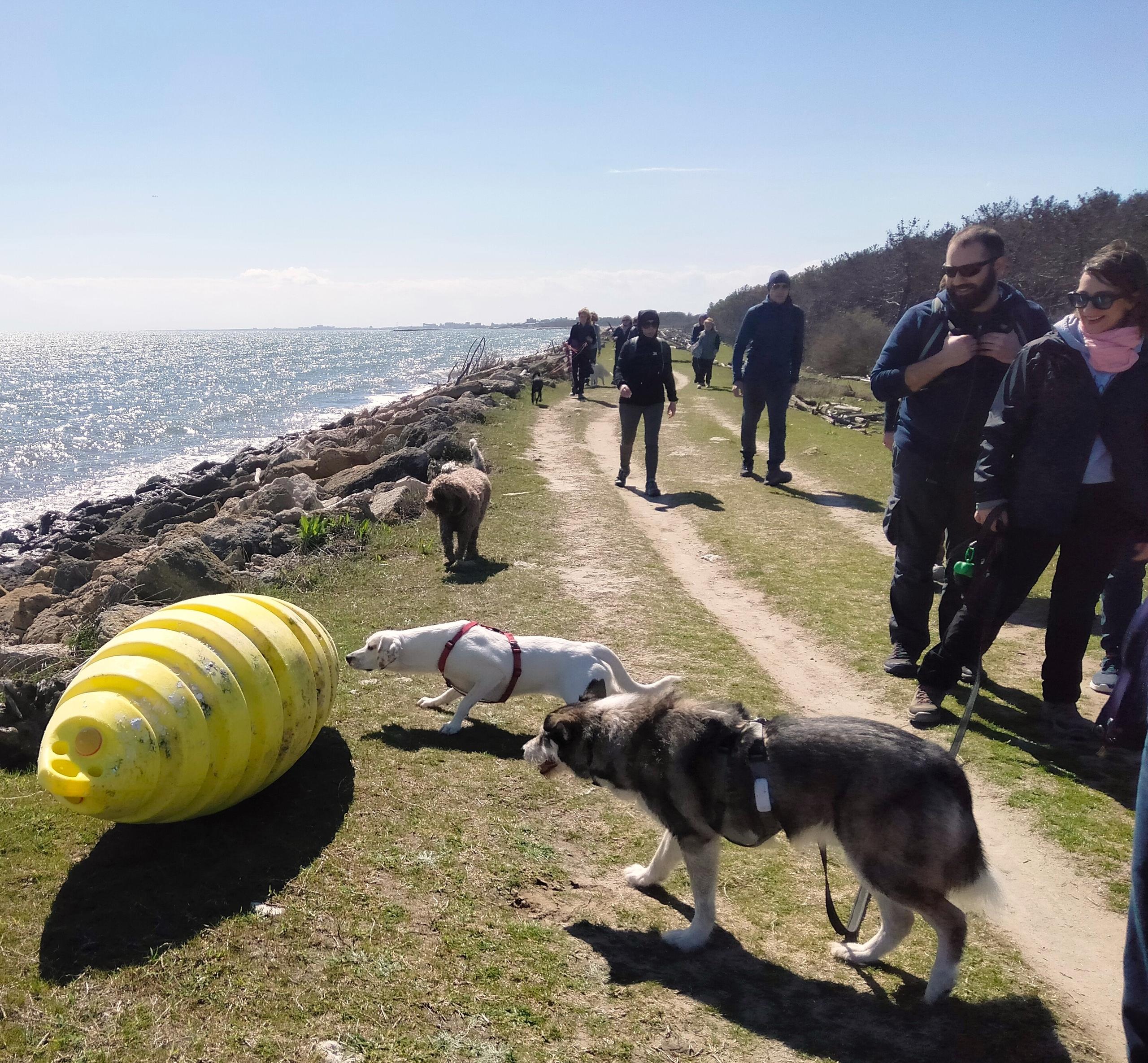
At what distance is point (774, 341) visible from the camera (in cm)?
1284

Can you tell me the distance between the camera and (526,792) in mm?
4742

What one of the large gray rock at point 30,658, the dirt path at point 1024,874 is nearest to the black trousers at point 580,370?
the dirt path at point 1024,874

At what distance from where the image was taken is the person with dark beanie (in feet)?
40.7

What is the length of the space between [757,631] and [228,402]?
1980 inches

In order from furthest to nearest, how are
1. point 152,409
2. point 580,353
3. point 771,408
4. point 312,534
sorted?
1. point 152,409
2. point 580,353
3. point 771,408
4. point 312,534

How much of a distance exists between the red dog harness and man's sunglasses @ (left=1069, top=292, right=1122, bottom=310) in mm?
3864

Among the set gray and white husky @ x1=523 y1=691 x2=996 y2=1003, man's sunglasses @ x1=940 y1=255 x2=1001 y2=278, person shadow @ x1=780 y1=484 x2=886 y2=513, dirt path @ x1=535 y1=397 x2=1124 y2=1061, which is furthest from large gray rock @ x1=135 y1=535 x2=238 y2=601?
person shadow @ x1=780 y1=484 x2=886 y2=513

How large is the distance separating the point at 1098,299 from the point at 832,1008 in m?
3.99

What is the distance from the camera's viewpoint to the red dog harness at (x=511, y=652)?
5457 millimetres

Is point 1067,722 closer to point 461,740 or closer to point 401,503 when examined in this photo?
point 461,740

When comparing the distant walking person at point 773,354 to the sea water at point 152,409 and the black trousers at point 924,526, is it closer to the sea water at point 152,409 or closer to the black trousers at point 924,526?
the black trousers at point 924,526

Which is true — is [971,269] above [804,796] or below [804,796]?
above

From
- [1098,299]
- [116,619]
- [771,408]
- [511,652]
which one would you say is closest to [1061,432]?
[1098,299]

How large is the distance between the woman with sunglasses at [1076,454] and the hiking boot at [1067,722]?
248mm
